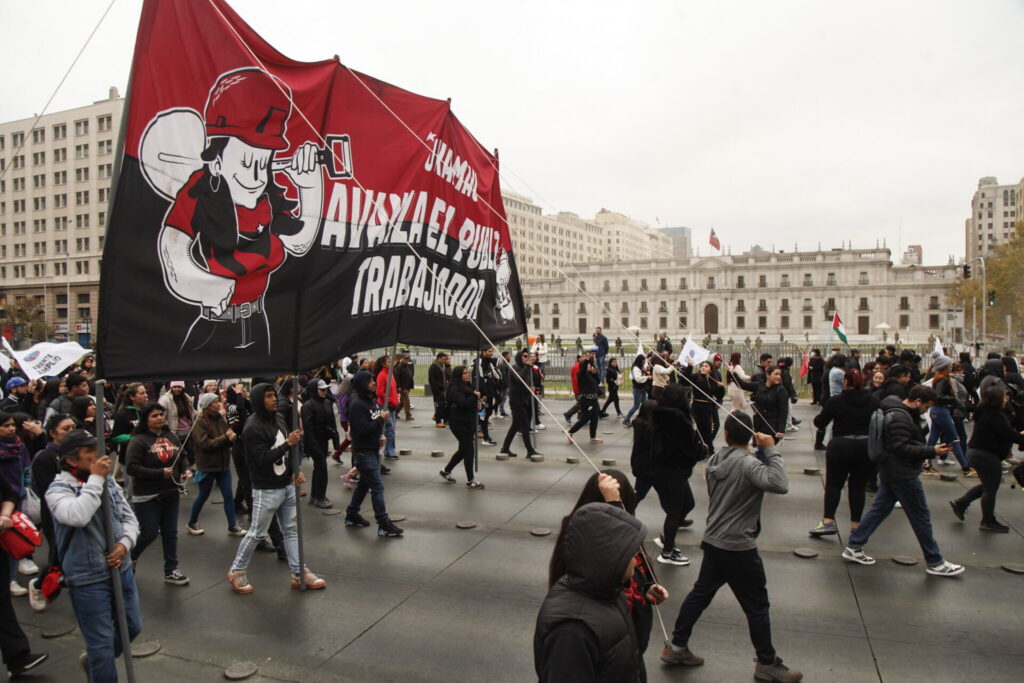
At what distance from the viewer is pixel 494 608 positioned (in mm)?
5582

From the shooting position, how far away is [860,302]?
339 feet

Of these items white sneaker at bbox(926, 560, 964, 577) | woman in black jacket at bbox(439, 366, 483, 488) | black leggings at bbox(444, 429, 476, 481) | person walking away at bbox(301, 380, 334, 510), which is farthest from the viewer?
black leggings at bbox(444, 429, 476, 481)

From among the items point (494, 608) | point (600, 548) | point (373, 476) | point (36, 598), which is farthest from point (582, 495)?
point (36, 598)

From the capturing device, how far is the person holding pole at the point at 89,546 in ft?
12.5

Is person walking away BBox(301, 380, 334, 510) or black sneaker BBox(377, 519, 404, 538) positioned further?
person walking away BBox(301, 380, 334, 510)

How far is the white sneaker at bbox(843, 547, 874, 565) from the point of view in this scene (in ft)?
21.2

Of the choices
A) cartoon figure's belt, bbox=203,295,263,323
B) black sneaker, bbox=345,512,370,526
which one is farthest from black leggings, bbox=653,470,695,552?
cartoon figure's belt, bbox=203,295,263,323

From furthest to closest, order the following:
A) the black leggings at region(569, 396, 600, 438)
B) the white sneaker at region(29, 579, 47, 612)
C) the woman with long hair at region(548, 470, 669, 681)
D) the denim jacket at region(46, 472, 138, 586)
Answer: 1. the black leggings at region(569, 396, 600, 438)
2. the white sneaker at region(29, 579, 47, 612)
3. the denim jacket at region(46, 472, 138, 586)
4. the woman with long hair at region(548, 470, 669, 681)

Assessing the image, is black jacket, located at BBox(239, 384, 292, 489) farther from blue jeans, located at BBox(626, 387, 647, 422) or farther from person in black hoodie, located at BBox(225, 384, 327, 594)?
blue jeans, located at BBox(626, 387, 647, 422)

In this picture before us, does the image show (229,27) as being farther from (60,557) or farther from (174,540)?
(174,540)

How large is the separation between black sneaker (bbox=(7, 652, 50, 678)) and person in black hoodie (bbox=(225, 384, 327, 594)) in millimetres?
1529

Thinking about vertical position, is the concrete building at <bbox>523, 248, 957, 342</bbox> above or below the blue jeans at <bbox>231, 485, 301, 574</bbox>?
above

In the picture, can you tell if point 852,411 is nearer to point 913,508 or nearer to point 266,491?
point 913,508

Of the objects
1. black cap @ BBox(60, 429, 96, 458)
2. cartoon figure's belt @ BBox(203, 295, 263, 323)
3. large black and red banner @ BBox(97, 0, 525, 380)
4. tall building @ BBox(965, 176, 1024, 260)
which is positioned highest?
tall building @ BBox(965, 176, 1024, 260)
